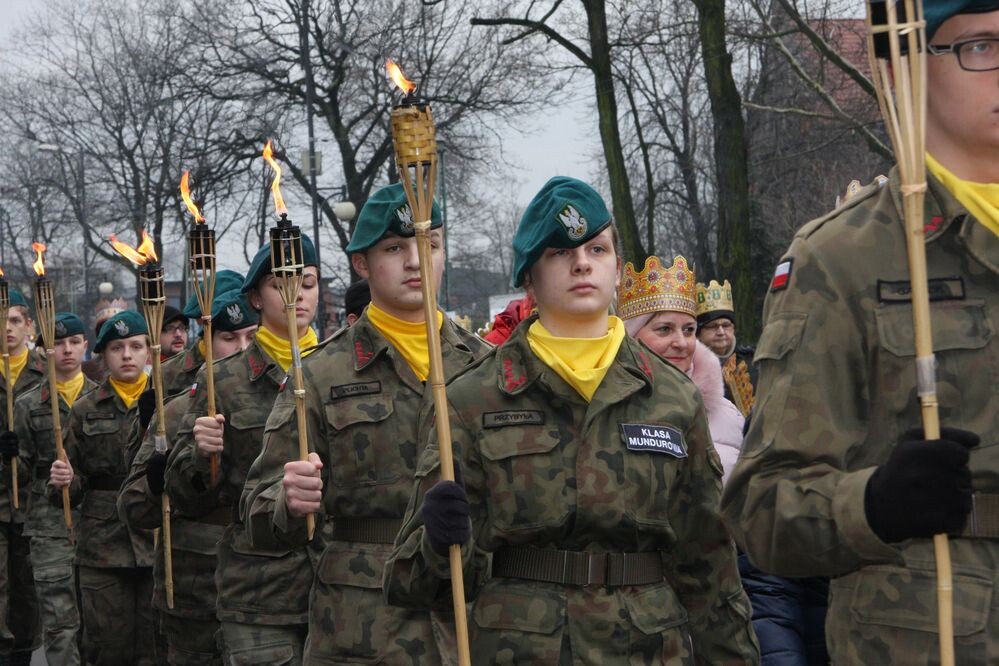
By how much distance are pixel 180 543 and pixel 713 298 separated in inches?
149

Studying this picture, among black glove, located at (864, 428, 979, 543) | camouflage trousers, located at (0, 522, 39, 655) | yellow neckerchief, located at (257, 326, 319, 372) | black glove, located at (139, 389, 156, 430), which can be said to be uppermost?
yellow neckerchief, located at (257, 326, 319, 372)

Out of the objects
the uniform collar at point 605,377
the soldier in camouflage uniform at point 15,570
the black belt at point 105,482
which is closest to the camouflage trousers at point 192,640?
the black belt at point 105,482

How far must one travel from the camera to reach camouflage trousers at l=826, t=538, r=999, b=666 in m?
2.84

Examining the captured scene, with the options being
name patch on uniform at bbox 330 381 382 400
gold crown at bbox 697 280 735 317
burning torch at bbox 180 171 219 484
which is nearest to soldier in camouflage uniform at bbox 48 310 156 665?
burning torch at bbox 180 171 219 484

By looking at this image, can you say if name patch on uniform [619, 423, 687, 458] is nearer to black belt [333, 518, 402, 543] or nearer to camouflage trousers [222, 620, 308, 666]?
black belt [333, 518, 402, 543]

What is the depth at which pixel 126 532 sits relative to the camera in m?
9.81

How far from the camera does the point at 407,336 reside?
233 inches

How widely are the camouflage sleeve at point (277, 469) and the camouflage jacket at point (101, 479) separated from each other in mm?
4172

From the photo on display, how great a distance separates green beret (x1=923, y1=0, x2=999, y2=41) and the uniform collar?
1.70m

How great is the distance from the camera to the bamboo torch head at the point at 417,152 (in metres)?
4.01

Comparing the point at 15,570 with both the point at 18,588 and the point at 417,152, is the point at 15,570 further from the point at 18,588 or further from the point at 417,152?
the point at 417,152

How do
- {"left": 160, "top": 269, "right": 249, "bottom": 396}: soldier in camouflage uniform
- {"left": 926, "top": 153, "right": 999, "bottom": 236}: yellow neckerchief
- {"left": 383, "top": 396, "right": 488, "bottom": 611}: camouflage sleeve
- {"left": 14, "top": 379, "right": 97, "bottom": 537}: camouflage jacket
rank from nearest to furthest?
1. {"left": 926, "top": 153, "right": 999, "bottom": 236}: yellow neckerchief
2. {"left": 383, "top": 396, "right": 488, "bottom": 611}: camouflage sleeve
3. {"left": 160, "top": 269, "right": 249, "bottom": 396}: soldier in camouflage uniform
4. {"left": 14, "top": 379, "right": 97, "bottom": 537}: camouflage jacket

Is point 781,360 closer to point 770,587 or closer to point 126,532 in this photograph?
point 770,587

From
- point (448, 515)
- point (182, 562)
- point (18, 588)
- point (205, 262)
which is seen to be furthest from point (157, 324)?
point (18, 588)
